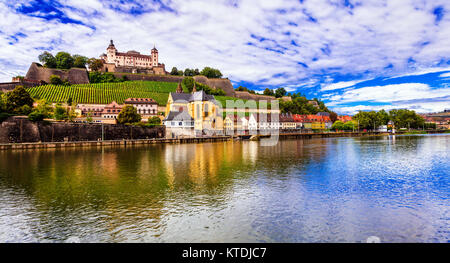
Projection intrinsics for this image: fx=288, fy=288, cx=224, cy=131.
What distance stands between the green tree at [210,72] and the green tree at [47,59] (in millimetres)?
62009

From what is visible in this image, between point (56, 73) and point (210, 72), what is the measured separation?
63511 mm

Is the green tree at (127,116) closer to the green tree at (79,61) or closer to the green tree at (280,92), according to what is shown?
the green tree at (79,61)

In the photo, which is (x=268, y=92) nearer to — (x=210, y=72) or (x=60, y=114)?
(x=210, y=72)

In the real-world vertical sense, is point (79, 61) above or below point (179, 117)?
above

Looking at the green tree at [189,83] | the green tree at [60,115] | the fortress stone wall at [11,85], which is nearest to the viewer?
the green tree at [60,115]

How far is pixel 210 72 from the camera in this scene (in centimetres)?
13675

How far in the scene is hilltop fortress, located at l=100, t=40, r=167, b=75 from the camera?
128750mm

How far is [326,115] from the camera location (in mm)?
127562

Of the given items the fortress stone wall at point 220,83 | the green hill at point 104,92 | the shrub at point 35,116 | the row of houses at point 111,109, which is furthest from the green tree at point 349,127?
the shrub at point 35,116

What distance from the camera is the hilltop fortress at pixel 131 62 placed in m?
129

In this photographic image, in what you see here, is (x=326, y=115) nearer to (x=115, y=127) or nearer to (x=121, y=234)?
(x=115, y=127)

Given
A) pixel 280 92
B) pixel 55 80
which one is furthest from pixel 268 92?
pixel 55 80

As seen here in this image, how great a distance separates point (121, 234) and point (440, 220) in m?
11.7

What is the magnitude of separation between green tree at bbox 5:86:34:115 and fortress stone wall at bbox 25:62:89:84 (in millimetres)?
48003
